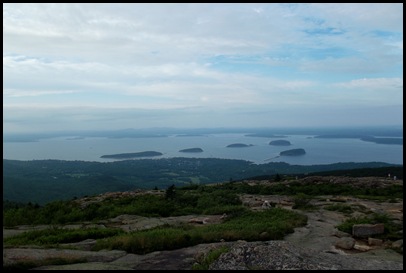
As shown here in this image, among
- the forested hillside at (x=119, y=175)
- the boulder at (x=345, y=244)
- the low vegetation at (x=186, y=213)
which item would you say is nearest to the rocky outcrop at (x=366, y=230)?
the low vegetation at (x=186, y=213)

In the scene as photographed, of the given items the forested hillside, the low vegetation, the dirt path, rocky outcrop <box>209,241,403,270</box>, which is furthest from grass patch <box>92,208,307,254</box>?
the forested hillside

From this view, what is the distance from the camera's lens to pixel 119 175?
10312cm

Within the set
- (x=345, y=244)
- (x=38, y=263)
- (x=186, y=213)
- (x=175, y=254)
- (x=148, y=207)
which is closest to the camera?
(x=38, y=263)

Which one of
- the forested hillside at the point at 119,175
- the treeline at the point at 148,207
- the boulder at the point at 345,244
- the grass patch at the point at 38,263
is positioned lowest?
the forested hillside at the point at 119,175

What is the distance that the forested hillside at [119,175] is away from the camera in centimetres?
6900

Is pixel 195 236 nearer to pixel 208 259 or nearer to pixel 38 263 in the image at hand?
pixel 208 259

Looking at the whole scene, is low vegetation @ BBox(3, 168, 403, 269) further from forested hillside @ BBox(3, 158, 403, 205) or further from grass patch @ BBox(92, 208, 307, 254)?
forested hillside @ BBox(3, 158, 403, 205)

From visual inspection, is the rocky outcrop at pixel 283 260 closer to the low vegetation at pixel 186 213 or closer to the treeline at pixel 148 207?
the low vegetation at pixel 186 213

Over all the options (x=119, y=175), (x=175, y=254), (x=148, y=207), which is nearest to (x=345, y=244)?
(x=175, y=254)

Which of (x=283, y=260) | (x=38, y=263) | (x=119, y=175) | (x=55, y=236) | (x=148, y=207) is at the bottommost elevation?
(x=119, y=175)

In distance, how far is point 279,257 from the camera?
24.6 feet

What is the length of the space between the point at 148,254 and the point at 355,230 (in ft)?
22.9

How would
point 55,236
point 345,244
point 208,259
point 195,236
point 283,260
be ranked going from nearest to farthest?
point 283,260
point 208,259
point 345,244
point 195,236
point 55,236

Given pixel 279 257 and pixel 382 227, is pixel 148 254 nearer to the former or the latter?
pixel 279 257
